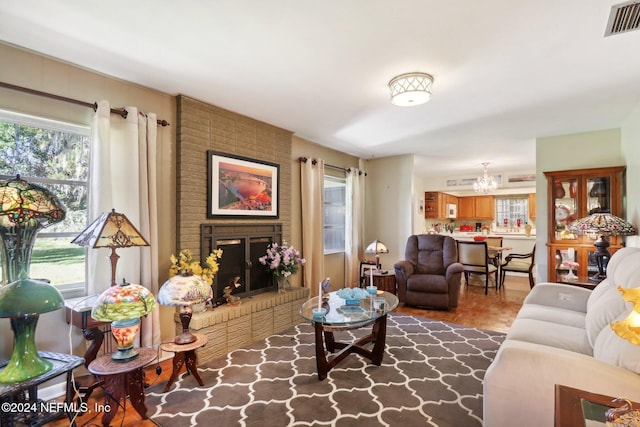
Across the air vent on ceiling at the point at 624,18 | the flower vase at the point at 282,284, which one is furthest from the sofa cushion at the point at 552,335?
the flower vase at the point at 282,284

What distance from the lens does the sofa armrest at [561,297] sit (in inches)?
110

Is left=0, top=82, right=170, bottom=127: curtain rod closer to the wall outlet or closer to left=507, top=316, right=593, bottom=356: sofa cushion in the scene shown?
left=507, top=316, right=593, bottom=356: sofa cushion

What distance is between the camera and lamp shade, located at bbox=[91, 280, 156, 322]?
1.83 metres

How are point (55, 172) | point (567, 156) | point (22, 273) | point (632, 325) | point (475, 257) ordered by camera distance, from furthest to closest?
point (475, 257) → point (567, 156) → point (55, 172) → point (22, 273) → point (632, 325)

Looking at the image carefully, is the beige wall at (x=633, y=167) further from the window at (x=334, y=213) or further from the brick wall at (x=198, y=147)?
the brick wall at (x=198, y=147)

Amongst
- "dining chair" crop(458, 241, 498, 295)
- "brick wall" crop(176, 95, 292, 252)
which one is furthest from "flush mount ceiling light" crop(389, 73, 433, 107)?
"dining chair" crop(458, 241, 498, 295)

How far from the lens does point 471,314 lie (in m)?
4.29

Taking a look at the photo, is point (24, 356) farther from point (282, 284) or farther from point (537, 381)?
point (537, 381)

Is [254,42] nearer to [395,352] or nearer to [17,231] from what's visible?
[17,231]

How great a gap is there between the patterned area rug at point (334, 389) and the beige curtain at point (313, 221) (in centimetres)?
149

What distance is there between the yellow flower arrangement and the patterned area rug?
827 millimetres

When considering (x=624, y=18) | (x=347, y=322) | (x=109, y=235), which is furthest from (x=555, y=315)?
(x=109, y=235)

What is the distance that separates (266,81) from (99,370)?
8.21 ft

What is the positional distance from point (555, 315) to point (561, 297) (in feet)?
1.43
